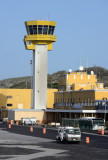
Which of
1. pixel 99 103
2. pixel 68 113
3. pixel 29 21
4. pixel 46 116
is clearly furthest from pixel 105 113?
pixel 29 21

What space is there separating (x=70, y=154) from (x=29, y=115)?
77255 mm

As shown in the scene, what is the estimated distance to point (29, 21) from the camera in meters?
116

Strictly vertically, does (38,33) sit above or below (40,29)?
below

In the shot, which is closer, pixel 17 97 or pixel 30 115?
pixel 30 115

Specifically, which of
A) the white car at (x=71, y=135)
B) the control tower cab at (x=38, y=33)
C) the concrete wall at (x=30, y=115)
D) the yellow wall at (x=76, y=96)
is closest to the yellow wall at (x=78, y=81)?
the yellow wall at (x=76, y=96)

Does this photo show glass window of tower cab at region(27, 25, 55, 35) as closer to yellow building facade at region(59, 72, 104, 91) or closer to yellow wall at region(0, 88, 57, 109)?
yellow building facade at region(59, 72, 104, 91)

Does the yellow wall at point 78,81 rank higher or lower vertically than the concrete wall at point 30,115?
higher

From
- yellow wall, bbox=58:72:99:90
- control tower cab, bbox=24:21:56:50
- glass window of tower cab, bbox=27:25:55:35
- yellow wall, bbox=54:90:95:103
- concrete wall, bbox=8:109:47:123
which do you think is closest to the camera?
yellow wall, bbox=54:90:95:103

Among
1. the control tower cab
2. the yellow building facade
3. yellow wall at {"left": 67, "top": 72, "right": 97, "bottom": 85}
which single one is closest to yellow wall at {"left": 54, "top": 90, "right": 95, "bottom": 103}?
the yellow building facade

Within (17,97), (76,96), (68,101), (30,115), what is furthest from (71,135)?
(17,97)

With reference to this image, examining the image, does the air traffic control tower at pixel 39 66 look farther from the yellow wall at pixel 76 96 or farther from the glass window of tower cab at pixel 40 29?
the yellow wall at pixel 76 96

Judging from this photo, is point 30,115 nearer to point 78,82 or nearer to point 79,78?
point 78,82

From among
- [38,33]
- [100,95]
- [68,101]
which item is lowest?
[68,101]

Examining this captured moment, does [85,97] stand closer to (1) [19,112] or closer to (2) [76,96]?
(2) [76,96]
